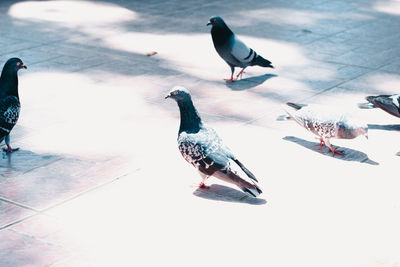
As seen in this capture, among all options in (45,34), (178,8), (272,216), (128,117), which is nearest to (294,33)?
(178,8)

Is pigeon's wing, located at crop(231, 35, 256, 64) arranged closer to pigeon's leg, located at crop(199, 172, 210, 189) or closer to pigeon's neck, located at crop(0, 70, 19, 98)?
pigeon's neck, located at crop(0, 70, 19, 98)

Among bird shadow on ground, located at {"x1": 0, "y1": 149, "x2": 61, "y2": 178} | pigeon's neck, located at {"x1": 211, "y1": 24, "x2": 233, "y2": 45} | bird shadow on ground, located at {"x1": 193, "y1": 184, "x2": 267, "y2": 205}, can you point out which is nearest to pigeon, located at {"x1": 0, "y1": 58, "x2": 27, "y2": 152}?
bird shadow on ground, located at {"x1": 0, "y1": 149, "x2": 61, "y2": 178}

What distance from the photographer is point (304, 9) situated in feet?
43.5

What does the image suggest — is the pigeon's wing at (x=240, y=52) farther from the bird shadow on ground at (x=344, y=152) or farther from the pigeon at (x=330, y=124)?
the pigeon at (x=330, y=124)

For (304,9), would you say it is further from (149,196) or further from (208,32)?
(149,196)

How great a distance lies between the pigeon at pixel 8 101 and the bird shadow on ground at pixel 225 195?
6.04ft

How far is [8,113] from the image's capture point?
5723 mm

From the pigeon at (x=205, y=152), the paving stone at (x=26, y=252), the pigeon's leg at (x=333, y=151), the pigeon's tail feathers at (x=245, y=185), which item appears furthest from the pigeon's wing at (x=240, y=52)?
the paving stone at (x=26, y=252)

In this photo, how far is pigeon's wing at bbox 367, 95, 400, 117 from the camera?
639 cm

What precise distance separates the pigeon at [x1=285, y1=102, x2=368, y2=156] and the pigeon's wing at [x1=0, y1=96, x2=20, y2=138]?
2.62 metres

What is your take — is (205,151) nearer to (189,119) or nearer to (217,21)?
(189,119)

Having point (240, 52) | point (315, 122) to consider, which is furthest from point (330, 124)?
point (240, 52)

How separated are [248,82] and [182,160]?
2.80 m

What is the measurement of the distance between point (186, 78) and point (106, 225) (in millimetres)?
4020
